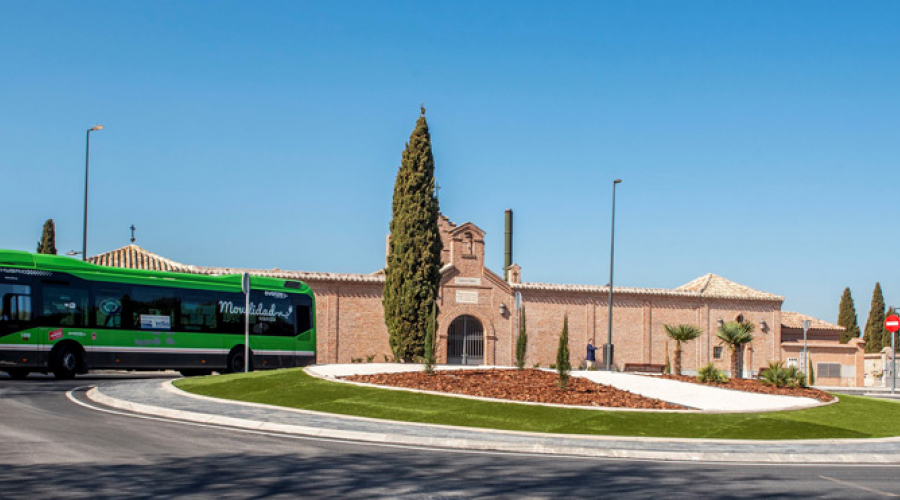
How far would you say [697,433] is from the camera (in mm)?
16375

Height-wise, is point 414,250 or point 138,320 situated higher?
point 414,250

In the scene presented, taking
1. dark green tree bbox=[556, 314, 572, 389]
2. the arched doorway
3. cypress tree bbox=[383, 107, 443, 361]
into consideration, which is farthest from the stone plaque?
dark green tree bbox=[556, 314, 572, 389]

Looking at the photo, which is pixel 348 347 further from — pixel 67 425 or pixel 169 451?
pixel 169 451

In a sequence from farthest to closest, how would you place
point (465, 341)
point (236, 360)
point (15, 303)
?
point (465, 341) → point (236, 360) → point (15, 303)

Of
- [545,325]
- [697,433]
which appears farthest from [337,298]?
[697,433]

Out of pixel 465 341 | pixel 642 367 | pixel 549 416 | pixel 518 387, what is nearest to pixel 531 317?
pixel 465 341

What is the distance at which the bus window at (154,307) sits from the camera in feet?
89.0

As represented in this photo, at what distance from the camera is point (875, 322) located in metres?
72.1

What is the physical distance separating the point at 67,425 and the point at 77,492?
19.8 ft

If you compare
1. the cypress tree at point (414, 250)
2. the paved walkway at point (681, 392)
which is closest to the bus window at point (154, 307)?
the paved walkway at point (681, 392)

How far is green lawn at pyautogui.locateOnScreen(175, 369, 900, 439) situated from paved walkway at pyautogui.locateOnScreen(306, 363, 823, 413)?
33.3 inches

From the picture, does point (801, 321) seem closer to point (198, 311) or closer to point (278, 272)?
point (278, 272)

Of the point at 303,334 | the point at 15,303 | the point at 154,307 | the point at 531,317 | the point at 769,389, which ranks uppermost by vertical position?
the point at 15,303

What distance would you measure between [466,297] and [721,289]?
61.8 ft
